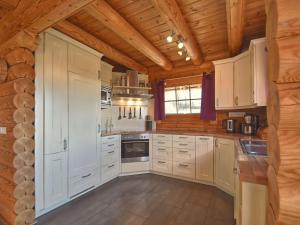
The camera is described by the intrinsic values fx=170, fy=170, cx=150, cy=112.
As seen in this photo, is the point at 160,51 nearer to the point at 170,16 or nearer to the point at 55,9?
the point at 170,16

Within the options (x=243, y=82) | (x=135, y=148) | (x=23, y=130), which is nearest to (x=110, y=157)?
(x=135, y=148)

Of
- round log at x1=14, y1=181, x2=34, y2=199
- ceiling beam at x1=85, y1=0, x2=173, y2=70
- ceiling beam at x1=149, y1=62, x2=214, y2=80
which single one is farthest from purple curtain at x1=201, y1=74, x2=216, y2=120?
round log at x1=14, y1=181, x2=34, y2=199

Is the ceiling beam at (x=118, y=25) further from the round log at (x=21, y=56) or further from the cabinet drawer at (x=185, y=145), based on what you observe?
the cabinet drawer at (x=185, y=145)

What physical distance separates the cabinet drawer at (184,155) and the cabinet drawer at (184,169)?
0.08 m

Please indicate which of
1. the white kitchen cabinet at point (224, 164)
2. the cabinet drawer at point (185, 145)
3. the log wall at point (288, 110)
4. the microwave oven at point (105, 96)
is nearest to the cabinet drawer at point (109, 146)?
the microwave oven at point (105, 96)

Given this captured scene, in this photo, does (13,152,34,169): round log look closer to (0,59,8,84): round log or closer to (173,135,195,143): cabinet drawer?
(0,59,8,84): round log

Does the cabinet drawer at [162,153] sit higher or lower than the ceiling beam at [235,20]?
lower

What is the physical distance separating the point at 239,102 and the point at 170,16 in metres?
1.89

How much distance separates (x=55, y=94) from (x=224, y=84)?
2.86 m

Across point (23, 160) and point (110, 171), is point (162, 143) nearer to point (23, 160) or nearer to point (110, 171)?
point (110, 171)

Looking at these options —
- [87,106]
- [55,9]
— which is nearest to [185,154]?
[87,106]

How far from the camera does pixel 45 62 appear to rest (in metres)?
2.20

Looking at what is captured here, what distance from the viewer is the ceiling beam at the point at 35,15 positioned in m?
1.56

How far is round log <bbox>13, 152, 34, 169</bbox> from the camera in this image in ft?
6.17
